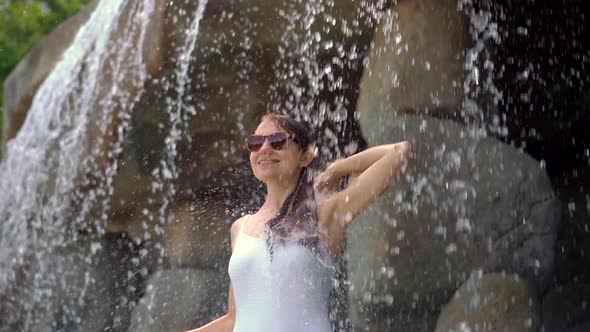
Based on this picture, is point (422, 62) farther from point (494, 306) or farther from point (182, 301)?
point (182, 301)

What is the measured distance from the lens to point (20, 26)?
14812 millimetres

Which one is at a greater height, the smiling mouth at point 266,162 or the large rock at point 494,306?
the smiling mouth at point 266,162

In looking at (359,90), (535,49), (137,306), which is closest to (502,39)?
(535,49)

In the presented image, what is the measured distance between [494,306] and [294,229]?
2.76m

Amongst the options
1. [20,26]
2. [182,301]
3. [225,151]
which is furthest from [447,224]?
[20,26]

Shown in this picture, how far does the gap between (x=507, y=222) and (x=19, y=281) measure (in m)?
4.44

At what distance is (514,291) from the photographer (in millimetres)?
4875

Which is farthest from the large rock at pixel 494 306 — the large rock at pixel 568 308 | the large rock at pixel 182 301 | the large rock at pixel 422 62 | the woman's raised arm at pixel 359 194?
the woman's raised arm at pixel 359 194

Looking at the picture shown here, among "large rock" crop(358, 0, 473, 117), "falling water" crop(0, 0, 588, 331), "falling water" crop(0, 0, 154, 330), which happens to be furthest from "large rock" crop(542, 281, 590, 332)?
"falling water" crop(0, 0, 154, 330)

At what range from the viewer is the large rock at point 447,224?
4.98m

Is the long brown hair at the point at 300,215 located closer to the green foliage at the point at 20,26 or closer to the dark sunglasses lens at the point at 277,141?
the dark sunglasses lens at the point at 277,141

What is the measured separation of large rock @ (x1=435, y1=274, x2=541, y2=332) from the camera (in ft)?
15.9

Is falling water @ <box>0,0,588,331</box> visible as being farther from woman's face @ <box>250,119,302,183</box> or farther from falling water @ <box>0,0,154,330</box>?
woman's face @ <box>250,119,302,183</box>

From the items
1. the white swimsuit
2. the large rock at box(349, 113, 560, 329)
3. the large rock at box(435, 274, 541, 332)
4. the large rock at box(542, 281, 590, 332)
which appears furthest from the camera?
the large rock at box(542, 281, 590, 332)
